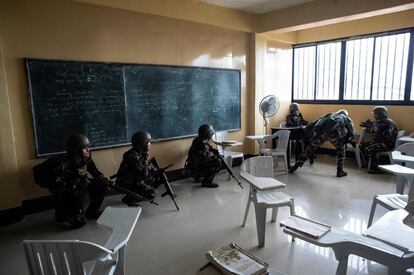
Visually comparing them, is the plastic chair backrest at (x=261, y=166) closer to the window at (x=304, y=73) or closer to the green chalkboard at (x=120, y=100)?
the green chalkboard at (x=120, y=100)

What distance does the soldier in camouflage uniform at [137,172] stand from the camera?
3455 millimetres

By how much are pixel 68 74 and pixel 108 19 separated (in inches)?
37.0

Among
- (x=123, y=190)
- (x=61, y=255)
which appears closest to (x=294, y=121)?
(x=123, y=190)

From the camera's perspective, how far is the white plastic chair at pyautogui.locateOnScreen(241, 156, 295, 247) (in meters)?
2.51

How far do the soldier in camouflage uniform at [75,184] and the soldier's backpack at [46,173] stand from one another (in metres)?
0.02

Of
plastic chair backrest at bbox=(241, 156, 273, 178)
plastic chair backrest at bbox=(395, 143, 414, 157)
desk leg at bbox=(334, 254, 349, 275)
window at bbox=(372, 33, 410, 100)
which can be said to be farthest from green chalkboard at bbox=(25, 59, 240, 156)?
desk leg at bbox=(334, 254, 349, 275)

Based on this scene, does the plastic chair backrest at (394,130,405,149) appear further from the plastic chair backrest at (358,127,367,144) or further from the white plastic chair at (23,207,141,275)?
the white plastic chair at (23,207,141,275)

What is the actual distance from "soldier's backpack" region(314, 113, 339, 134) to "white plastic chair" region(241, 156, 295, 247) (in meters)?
2.14

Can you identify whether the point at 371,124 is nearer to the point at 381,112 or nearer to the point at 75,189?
the point at 381,112

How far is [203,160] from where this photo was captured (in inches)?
169

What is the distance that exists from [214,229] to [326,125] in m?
2.94

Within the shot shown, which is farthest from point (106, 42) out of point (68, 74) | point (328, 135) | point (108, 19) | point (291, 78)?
point (291, 78)

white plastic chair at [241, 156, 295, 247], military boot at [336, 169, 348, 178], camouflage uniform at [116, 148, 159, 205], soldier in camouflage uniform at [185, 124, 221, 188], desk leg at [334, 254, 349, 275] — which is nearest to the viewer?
desk leg at [334, 254, 349, 275]

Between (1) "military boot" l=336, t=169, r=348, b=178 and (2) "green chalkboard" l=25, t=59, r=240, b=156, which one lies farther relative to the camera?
(1) "military boot" l=336, t=169, r=348, b=178
